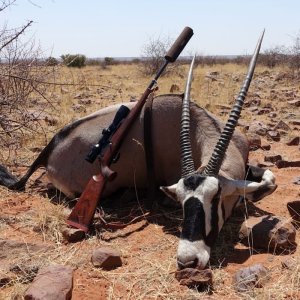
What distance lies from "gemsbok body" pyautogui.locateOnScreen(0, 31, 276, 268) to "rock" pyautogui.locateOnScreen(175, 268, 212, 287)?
84 mm

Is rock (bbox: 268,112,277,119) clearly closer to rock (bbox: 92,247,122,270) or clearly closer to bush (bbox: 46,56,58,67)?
bush (bbox: 46,56,58,67)

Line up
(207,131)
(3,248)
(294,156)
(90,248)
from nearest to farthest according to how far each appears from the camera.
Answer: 1. (3,248)
2. (90,248)
3. (207,131)
4. (294,156)

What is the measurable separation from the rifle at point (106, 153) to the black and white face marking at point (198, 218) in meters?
0.84

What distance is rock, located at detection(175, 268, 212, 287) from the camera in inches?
104

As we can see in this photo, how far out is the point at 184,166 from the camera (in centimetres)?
333

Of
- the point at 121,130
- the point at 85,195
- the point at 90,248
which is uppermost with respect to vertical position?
the point at 121,130

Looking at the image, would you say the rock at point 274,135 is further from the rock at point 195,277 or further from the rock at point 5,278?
the rock at point 5,278

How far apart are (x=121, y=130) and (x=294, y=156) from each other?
2426mm

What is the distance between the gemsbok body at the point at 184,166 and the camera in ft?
9.75

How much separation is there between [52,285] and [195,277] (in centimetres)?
75

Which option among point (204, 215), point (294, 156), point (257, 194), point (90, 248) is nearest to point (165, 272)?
point (204, 215)

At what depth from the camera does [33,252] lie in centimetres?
317

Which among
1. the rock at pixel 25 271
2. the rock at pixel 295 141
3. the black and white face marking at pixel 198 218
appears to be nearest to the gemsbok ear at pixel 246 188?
the black and white face marking at pixel 198 218

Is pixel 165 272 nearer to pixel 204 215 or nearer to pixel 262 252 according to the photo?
pixel 204 215
